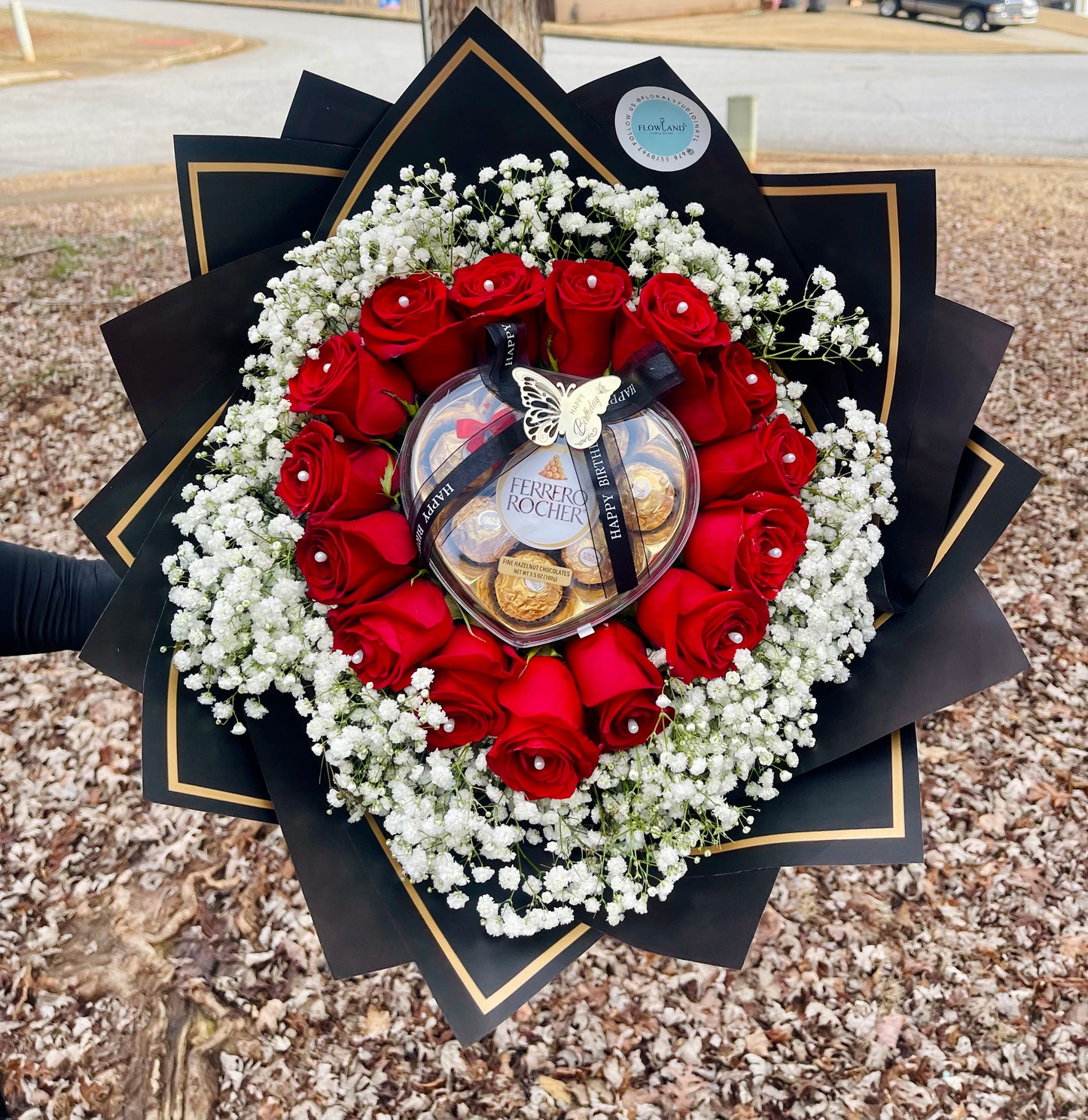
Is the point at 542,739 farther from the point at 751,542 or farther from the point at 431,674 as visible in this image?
the point at 751,542

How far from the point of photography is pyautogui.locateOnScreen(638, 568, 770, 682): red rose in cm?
145

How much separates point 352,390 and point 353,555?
29 centimetres

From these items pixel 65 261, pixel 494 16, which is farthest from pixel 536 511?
pixel 65 261

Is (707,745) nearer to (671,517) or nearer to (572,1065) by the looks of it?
(671,517)

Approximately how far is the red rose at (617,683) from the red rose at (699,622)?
0.05 m

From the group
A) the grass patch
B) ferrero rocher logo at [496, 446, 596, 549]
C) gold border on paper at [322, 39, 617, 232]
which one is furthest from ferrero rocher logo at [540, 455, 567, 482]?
the grass patch

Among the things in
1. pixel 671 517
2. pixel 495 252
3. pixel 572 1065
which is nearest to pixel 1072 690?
pixel 572 1065

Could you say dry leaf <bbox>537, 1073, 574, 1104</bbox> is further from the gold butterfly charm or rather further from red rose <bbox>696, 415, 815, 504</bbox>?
the gold butterfly charm

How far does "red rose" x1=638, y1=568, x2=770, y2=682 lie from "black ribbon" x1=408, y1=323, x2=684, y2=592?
0.07 metres

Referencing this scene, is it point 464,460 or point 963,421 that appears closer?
point 464,460

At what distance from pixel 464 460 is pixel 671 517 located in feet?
1.22

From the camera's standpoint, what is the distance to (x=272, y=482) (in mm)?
1670

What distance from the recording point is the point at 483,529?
146cm

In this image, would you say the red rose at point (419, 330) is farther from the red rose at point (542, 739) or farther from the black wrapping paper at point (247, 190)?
the red rose at point (542, 739)
